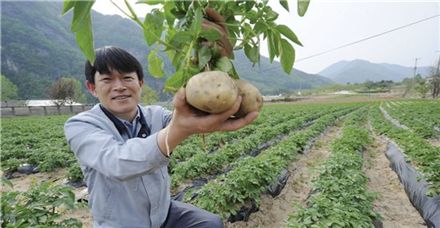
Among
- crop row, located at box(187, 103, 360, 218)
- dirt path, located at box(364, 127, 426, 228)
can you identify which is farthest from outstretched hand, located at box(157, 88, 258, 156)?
dirt path, located at box(364, 127, 426, 228)

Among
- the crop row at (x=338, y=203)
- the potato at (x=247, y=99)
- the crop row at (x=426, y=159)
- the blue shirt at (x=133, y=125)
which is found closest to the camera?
the potato at (x=247, y=99)

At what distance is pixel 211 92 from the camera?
111cm

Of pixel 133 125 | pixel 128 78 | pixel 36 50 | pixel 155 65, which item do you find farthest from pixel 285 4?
pixel 36 50

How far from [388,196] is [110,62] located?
533 centimetres

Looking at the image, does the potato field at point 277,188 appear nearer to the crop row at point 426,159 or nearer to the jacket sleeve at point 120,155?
the crop row at point 426,159

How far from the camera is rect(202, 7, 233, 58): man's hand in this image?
4.10 ft

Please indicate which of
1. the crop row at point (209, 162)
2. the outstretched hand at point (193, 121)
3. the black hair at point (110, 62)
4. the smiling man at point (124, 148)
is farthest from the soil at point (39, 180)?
the outstretched hand at point (193, 121)

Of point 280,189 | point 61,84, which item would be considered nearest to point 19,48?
point 61,84

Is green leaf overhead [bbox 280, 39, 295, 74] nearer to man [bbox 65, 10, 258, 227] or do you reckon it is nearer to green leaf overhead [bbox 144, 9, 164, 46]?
man [bbox 65, 10, 258, 227]

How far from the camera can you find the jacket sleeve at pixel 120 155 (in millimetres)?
1355

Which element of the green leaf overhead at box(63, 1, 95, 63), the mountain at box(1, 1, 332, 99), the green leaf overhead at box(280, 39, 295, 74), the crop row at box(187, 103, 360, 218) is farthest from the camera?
the mountain at box(1, 1, 332, 99)

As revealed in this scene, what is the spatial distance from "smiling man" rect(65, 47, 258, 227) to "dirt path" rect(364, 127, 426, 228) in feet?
11.1

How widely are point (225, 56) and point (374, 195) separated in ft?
11.3

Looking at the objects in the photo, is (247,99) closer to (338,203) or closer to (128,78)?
(128,78)
